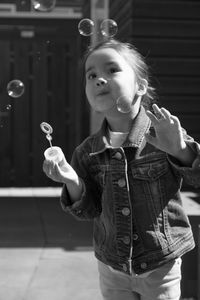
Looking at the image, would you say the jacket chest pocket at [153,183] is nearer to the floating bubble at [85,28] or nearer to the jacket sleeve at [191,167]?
the jacket sleeve at [191,167]

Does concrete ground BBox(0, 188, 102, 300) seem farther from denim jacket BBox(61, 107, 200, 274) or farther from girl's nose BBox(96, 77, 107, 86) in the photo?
girl's nose BBox(96, 77, 107, 86)

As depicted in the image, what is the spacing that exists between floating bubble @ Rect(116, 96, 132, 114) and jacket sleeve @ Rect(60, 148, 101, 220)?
28cm

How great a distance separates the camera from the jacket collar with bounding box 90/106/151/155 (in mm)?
2197

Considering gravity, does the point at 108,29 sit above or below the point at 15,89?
above

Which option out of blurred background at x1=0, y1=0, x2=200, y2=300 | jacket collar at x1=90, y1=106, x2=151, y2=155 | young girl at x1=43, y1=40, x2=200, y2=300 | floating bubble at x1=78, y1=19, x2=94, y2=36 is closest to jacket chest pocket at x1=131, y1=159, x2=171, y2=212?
young girl at x1=43, y1=40, x2=200, y2=300

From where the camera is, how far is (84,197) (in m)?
2.26

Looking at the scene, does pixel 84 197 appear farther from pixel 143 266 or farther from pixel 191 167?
pixel 191 167

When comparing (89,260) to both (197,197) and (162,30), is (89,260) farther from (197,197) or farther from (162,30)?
(162,30)

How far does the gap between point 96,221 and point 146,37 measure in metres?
6.19

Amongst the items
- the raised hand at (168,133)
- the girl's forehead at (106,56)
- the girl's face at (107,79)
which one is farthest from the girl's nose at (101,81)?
the raised hand at (168,133)

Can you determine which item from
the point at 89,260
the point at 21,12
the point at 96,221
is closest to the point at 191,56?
the point at 21,12

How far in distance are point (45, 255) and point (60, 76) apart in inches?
209

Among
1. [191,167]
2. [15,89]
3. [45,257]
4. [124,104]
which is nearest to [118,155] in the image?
[124,104]

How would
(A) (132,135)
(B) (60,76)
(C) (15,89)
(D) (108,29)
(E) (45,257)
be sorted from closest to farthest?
(A) (132,135) → (D) (108,29) → (C) (15,89) → (E) (45,257) → (B) (60,76)
